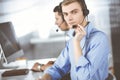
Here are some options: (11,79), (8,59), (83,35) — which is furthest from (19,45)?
(83,35)

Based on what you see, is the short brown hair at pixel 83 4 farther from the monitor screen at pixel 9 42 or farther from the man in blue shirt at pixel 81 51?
the monitor screen at pixel 9 42

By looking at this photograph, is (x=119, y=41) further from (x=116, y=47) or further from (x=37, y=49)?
(x=37, y=49)

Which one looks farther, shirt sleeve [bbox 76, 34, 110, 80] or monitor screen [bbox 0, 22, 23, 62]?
monitor screen [bbox 0, 22, 23, 62]

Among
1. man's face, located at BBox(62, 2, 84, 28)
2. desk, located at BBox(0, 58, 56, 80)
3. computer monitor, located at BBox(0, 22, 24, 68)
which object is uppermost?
man's face, located at BBox(62, 2, 84, 28)

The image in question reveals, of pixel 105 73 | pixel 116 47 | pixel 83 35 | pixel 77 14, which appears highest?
pixel 77 14

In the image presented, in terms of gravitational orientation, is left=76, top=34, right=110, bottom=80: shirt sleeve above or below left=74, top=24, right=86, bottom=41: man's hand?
below

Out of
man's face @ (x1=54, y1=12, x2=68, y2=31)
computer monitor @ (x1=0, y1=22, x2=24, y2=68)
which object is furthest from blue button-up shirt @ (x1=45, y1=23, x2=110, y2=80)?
computer monitor @ (x1=0, y1=22, x2=24, y2=68)

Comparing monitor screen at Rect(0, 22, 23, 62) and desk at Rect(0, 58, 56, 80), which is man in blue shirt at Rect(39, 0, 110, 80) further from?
monitor screen at Rect(0, 22, 23, 62)

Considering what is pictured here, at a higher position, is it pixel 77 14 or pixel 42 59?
pixel 77 14

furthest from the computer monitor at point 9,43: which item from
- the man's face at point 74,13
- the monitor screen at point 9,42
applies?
the man's face at point 74,13

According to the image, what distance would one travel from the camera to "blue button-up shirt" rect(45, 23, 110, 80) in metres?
1.51

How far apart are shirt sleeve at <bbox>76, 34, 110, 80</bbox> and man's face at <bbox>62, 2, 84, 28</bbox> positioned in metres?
0.16

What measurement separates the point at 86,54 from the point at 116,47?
0.88 ft

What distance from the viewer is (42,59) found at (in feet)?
5.71
